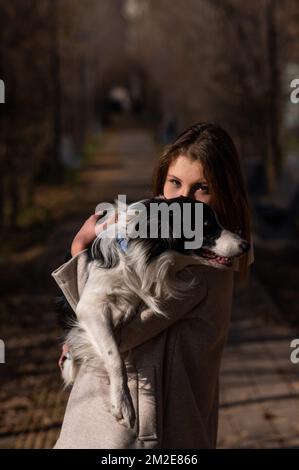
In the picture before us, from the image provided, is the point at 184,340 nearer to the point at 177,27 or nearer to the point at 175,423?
the point at 175,423

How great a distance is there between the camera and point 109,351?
2689 mm

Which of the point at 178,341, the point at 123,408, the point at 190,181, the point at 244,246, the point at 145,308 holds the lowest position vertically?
the point at 123,408

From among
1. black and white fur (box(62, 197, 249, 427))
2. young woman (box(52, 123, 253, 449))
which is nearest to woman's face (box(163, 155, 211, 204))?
young woman (box(52, 123, 253, 449))

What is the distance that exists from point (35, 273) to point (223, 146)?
928cm

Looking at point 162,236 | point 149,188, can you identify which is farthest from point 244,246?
point 149,188

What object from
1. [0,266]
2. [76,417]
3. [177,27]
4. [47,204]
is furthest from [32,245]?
[177,27]

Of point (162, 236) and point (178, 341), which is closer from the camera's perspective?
point (162, 236)

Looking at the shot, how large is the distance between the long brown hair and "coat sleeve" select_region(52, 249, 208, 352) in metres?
0.22

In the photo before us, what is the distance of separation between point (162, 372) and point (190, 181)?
623 millimetres

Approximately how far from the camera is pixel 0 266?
12633 mm

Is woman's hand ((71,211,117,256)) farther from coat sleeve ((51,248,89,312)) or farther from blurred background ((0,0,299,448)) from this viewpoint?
blurred background ((0,0,299,448))

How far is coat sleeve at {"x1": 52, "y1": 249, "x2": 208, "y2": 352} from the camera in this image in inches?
109

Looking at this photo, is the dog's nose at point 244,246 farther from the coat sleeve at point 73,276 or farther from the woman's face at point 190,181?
the coat sleeve at point 73,276

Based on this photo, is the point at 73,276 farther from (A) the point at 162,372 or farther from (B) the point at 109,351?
(A) the point at 162,372
